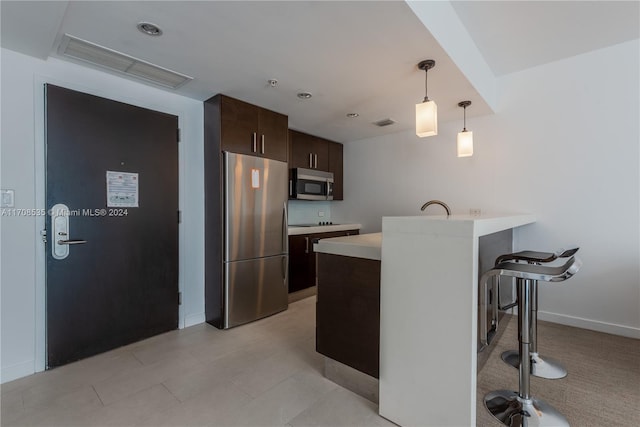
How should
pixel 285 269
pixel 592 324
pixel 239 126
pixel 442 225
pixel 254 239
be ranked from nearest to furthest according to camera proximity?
1. pixel 442 225
2. pixel 592 324
3. pixel 239 126
4. pixel 254 239
5. pixel 285 269

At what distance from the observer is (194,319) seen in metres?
3.01

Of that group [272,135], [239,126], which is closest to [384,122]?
[272,135]

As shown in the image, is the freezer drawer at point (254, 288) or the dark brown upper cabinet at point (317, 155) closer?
the freezer drawer at point (254, 288)

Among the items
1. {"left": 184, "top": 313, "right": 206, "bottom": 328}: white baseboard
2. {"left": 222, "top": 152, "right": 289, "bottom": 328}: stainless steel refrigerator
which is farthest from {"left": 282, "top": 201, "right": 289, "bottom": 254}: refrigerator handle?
{"left": 184, "top": 313, "right": 206, "bottom": 328}: white baseboard

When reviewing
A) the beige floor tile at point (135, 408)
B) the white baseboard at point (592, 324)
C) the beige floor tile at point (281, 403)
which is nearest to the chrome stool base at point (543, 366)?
the white baseboard at point (592, 324)

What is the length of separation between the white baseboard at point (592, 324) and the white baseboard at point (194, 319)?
355 cm

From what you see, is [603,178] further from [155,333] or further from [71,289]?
Answer: [71,289]

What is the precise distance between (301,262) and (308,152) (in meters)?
1.60

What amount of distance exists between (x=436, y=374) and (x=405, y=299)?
0.38m

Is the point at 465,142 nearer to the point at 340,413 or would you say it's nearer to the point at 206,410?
the point at 340,413

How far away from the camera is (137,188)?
2.60m

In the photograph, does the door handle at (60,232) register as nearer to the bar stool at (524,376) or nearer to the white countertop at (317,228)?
the white countertop at (317,228)

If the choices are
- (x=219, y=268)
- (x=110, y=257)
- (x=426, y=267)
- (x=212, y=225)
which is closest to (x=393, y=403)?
(x=426, y=267)

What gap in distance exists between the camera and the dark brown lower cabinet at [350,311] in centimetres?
175
